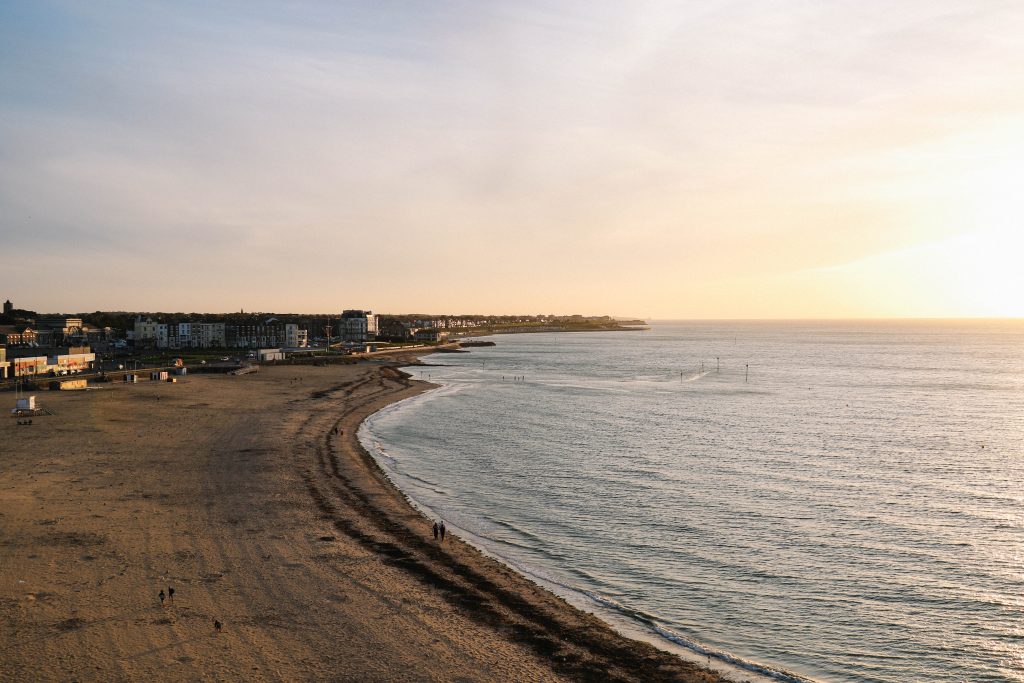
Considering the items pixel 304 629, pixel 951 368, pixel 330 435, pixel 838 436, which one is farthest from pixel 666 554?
pixel 951 368

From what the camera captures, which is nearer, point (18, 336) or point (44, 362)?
point (44, 362)

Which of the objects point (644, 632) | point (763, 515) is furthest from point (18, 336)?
point (644, 632)

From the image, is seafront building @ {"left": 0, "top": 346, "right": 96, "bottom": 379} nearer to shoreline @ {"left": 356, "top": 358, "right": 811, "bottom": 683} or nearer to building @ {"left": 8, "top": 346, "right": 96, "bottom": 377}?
building @ {"left": 8, "top": 346, "right": 96, "bottom": 377}

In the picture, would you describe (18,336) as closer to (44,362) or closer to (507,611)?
(44,362)

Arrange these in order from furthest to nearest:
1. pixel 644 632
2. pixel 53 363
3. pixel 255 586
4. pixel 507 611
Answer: pixel 53 363, pixel 255 586, pixel 507 611, pixel 644 632

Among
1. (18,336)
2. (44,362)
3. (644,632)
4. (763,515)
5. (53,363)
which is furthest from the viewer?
(18,336)

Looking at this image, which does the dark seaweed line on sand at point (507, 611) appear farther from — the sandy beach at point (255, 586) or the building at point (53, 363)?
the building at point (53, 363)

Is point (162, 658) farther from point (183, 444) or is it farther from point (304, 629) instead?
point (183, 444)
